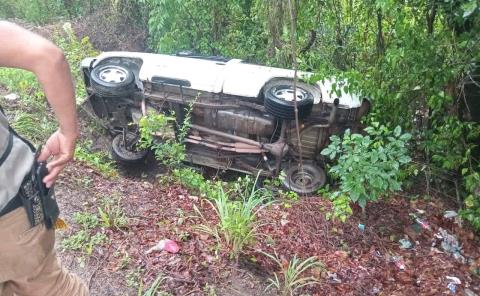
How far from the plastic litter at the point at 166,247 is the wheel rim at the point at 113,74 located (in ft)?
10.2

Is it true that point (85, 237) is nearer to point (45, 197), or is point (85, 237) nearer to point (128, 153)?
point (45, 197)

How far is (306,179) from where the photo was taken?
5586 millimetres

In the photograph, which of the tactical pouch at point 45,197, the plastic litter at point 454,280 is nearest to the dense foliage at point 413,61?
the plastic litter at point 454,280

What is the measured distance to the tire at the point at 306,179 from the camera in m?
5.45

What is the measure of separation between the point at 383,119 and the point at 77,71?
5.03m

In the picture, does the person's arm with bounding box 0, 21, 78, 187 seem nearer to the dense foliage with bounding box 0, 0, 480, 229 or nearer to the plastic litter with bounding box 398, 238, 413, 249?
the dense foliage with bounding box 0, 0, 480, 229

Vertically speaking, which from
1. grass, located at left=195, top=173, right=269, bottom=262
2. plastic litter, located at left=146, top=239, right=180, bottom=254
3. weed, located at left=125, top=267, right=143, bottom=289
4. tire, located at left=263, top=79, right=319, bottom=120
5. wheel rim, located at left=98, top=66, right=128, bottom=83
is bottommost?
weed, located at left=125, top=267, right=143, bottom=289

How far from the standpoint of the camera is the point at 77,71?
7316 mm

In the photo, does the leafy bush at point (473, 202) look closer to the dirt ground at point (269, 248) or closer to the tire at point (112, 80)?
the dirt ground at point (269, 248)

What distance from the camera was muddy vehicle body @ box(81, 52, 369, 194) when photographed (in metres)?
5.39

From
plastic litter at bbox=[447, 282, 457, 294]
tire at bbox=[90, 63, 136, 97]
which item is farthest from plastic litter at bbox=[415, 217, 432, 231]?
tire at bbox=[90, 63, 136, 97]

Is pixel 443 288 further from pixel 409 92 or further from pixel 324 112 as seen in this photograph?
pixel 324 112

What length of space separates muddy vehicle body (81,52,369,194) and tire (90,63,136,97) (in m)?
0.01

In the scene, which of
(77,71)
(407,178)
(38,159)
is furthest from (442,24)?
(77,71)
